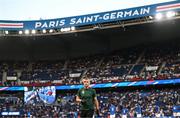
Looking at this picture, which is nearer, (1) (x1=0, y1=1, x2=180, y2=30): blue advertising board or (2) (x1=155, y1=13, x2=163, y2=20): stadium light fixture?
(2) (x1=155, y1=13, x2=163, y2=20): stadium light fixture

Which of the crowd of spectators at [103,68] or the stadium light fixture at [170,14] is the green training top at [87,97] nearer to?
the crowd of spectators at [103,68]

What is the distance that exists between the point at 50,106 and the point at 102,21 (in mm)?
12189

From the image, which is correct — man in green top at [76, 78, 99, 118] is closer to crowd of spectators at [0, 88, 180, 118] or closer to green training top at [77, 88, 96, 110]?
green training top at [77, 88, 96, 110]

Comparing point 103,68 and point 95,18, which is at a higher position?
point 95,18

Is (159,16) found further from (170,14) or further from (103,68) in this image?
(103,68)

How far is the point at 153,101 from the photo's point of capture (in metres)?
39.6

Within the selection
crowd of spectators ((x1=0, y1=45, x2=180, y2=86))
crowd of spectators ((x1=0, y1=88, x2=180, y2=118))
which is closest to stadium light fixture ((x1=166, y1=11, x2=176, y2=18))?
crowd of spectators ((x1=0, y1=45, x2=180, y2=86))

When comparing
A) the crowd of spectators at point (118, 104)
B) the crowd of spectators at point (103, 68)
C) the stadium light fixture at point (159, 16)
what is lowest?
the crowd of spectators at point (118, 104)

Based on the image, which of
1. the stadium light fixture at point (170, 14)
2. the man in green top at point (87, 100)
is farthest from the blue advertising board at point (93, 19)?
the man in green top at point (87, 100)

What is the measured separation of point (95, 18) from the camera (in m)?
47.2

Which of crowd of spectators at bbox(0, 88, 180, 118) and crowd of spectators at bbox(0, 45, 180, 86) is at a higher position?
crowd of spectators at bbox(0, 45, 180, 86)

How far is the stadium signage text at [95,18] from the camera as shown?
4466cm

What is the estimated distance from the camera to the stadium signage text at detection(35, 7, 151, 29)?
147 ft

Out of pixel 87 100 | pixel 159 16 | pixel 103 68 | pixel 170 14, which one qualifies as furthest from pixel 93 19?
pixel 87 100
